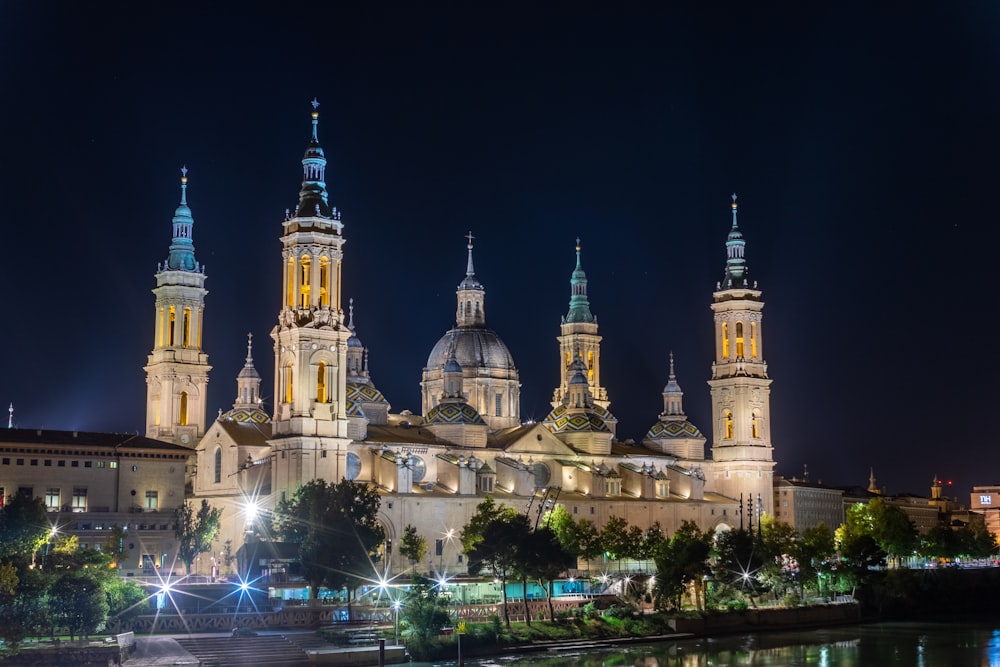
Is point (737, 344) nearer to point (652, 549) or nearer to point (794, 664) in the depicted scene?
point (652, 549)

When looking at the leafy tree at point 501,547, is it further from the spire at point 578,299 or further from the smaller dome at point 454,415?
the spire at point 578,299

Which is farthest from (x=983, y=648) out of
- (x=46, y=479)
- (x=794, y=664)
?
(x=46, y=479)

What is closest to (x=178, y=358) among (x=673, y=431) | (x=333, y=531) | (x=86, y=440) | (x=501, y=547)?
(x=86, y=440)

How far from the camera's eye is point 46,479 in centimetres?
9338

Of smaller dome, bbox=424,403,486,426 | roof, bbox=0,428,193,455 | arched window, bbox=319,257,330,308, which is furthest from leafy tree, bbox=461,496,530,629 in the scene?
roof, bbox=0,428,193,455

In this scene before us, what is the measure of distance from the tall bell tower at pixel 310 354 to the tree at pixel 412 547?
5965 mm

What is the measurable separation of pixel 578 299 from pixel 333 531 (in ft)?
196

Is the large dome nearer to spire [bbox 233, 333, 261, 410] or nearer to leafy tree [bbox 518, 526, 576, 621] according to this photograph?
spire [bbox 233, 333, 261, 410]

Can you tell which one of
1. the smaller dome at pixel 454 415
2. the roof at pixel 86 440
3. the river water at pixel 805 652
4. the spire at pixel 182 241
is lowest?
the river water at pixel 805 652

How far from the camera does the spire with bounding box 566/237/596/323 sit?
448 feet

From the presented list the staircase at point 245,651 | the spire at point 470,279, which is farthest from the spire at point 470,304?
the staircase at point 245,651

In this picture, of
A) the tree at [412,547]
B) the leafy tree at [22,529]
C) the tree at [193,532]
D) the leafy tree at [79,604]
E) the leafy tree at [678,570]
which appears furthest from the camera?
the tree at [412,547]

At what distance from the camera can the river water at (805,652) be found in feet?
236

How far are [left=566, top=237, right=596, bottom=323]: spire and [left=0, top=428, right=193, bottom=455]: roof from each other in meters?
45.6
